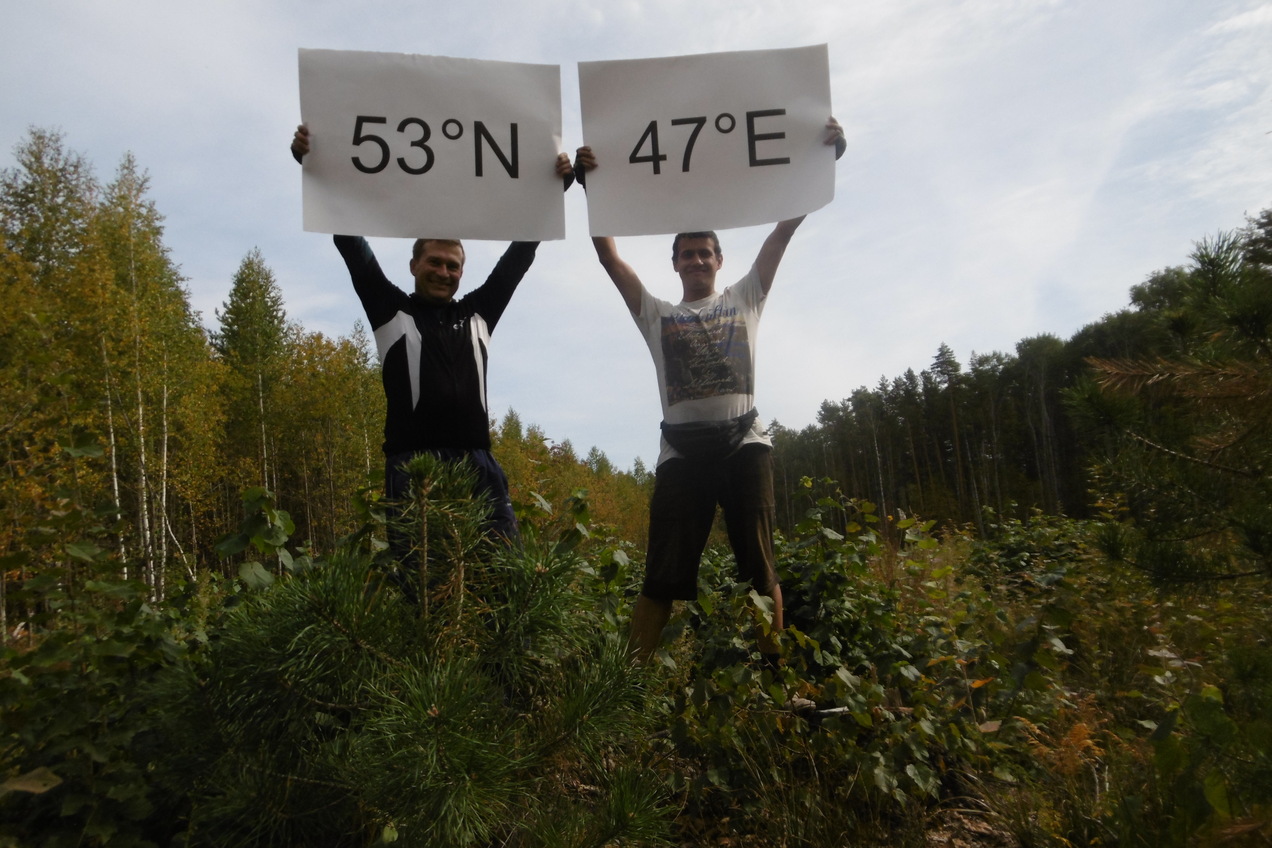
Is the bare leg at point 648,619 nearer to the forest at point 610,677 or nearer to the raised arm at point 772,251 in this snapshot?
the forest at point 610,677

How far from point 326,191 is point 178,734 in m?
1.79

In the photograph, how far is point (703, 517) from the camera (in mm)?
2832

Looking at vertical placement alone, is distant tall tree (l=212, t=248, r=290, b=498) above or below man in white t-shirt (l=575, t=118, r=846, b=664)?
above

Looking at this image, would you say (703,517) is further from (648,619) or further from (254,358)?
(254,358)

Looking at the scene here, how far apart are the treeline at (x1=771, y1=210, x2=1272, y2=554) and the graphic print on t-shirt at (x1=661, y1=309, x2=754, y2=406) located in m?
1.11

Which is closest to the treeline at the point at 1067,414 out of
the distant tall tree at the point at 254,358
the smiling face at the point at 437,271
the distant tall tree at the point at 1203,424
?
the distant tall tree at the point at 1203,424

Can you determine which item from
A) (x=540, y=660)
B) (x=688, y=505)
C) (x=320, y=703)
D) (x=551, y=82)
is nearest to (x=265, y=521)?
(x=320, y=703)

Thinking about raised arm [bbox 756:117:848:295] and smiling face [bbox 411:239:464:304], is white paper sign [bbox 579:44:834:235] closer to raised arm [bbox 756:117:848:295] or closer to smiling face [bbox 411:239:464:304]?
raised arm [bbox 756:117:848:295]

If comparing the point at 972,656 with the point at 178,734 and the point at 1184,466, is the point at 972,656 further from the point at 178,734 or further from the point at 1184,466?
the point at 178,734

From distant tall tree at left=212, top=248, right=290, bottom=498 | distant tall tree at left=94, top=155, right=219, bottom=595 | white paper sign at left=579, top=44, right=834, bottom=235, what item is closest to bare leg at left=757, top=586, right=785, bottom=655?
white paper sign at left=579, top=44, right=834, bottom=235

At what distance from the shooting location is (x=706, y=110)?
2.77 meters

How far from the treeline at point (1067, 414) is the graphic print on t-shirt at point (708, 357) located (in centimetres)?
111

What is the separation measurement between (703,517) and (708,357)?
2.05 feet

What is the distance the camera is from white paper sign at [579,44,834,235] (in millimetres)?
2703
